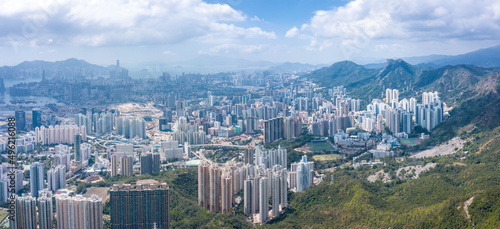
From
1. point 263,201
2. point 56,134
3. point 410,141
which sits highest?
point 56,134

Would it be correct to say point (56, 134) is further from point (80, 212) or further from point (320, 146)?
point (320, 146)

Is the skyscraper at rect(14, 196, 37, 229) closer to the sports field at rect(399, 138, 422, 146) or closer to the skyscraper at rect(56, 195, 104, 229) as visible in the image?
the skyscraper at rect(56, 195, 104, 229)

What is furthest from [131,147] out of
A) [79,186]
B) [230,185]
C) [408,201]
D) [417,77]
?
[417,77]

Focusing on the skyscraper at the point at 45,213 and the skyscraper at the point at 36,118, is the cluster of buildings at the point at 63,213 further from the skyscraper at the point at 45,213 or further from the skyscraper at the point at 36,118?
the skyscraper at the point at 36,118

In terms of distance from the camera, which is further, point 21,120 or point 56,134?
point 56,134

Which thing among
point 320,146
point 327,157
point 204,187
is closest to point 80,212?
point 204,187

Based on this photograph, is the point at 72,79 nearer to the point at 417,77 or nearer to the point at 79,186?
the point at 79,186

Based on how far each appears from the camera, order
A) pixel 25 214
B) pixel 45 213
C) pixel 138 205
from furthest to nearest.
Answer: pixel 45 213 → pixel 25 214 → pixel 138 205

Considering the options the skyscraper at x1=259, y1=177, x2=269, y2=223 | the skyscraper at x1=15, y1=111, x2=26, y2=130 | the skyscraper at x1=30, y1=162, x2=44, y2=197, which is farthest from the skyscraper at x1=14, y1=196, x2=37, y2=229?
the skyscraper at x1=15, y1=111, x2=26, y2=130
